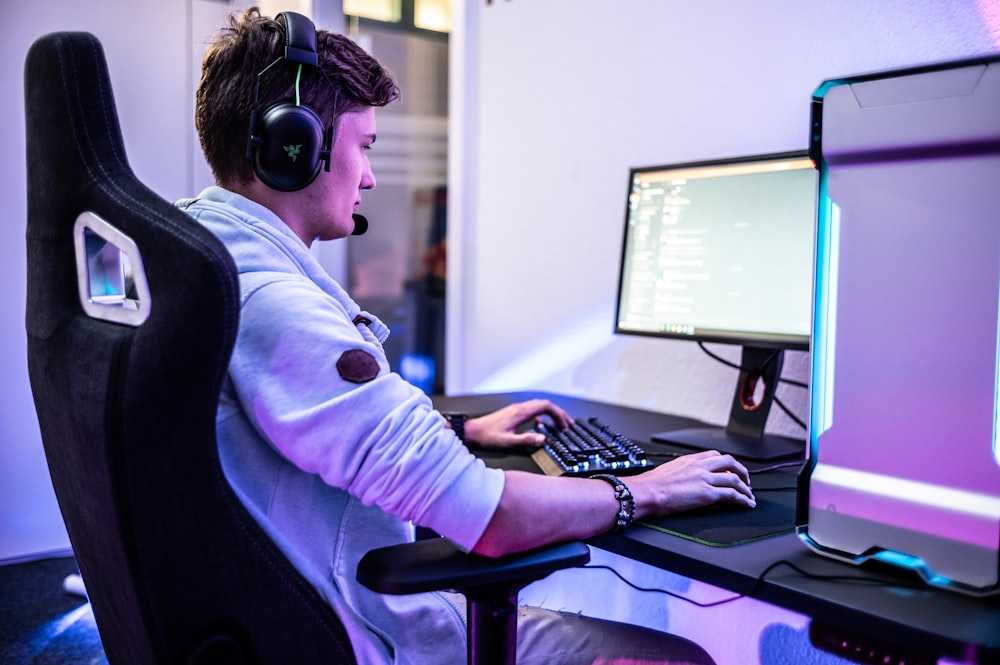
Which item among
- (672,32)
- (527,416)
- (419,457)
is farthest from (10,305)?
(419,457)

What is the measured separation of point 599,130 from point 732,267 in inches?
24.7

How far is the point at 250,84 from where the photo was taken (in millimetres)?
992

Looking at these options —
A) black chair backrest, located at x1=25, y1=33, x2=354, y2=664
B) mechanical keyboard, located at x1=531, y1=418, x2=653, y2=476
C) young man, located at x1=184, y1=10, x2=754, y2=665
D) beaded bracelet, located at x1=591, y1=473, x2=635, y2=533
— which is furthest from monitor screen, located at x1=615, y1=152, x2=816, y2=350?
black chair backrest, located at x1=25, y1=33, x2=354, y2=664

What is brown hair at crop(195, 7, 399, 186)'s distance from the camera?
990mm

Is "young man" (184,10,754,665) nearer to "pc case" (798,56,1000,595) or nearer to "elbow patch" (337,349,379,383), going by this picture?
"elbow patch" (337,349,379,383)

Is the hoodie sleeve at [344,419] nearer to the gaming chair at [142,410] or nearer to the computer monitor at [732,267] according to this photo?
the gaming chair at [142,410]

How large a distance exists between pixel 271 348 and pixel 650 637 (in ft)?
1.99

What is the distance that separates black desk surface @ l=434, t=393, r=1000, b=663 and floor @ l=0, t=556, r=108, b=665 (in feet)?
5.33

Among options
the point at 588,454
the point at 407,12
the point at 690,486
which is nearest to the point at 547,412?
the point at 588,454

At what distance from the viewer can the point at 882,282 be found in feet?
2.61

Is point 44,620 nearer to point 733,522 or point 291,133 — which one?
point 291,133

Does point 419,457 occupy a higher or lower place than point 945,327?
lower

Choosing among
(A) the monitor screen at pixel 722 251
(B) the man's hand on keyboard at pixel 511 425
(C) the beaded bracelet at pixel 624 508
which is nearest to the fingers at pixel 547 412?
(B) the man's hand on keyboard at pixel 511 425

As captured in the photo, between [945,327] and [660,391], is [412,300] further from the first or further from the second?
[945,327]
